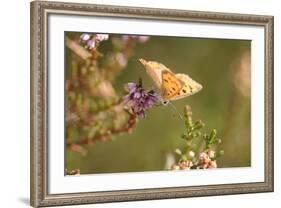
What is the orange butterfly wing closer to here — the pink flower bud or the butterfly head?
the butterfly head

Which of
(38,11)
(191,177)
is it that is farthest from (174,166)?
(38,11)

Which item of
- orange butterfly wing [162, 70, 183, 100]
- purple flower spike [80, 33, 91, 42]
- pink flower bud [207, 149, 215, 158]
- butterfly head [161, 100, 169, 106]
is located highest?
purple flower spike [80, 33, 91, 42]

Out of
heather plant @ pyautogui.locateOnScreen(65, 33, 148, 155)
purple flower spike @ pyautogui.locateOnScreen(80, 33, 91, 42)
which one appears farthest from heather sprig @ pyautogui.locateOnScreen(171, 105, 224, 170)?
purple flower spike @ pyautogui.locateOnScreen(80, 33, 91, 42)

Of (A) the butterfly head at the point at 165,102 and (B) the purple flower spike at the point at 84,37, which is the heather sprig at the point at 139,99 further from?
(B) the purple flower spike at the point at 84,37

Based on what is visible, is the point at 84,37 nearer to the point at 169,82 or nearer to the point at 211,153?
the point at 169,82

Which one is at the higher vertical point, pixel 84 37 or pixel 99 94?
pixel 84 37

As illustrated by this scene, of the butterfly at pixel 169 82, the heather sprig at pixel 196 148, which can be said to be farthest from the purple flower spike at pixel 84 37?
the heather sprig at pixel 196 148

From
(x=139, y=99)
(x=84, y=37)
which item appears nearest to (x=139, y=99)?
(x=139, y=99)

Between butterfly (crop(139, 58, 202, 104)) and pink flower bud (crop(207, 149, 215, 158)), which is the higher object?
butterfly (crop(139, 58, 202, 104))

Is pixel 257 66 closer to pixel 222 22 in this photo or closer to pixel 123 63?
pixel 222 22
